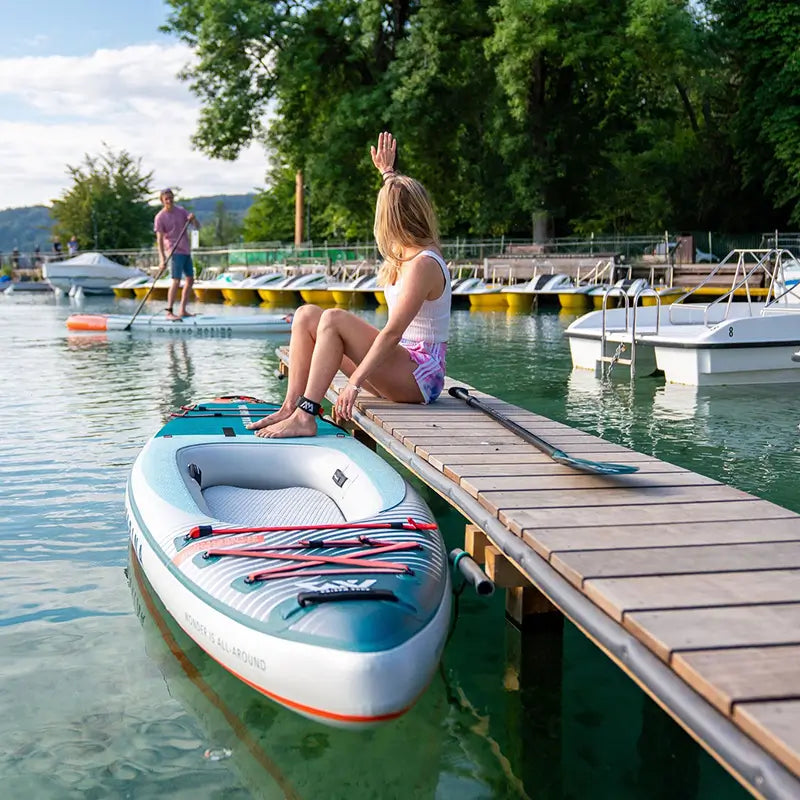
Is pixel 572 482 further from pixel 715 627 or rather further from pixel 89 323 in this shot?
pixel 89 323

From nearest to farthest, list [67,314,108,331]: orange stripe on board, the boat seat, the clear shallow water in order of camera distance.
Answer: the clear shallow water
the boat seat
[67,314,108,331]: orange stripe on board

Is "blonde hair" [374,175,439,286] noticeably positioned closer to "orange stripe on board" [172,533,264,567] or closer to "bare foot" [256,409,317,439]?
"bare foot" [256,409,317,439]

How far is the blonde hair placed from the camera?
4.91m

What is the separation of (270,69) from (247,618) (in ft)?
112

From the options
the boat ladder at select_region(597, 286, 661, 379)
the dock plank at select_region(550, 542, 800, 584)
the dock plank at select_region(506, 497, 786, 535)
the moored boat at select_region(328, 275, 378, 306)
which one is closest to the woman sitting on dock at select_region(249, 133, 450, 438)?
the dock plank at select_region(506, 497, 786, 535)

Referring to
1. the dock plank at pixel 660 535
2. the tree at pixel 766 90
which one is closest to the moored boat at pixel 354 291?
the tree at pixel 766 90

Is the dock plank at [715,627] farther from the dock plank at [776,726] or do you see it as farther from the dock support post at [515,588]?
the dock support post at [515,588]

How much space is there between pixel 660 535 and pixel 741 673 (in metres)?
1.03

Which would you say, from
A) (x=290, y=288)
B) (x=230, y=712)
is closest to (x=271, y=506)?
(x=230, y=712)

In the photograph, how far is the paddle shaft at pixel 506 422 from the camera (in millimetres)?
4424

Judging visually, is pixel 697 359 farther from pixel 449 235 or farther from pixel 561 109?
pixel 449 235

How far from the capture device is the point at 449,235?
42.8 meters

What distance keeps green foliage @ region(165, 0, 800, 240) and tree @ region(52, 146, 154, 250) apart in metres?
21.0

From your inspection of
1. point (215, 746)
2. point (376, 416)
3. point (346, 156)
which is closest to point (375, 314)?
point (346, 156)
